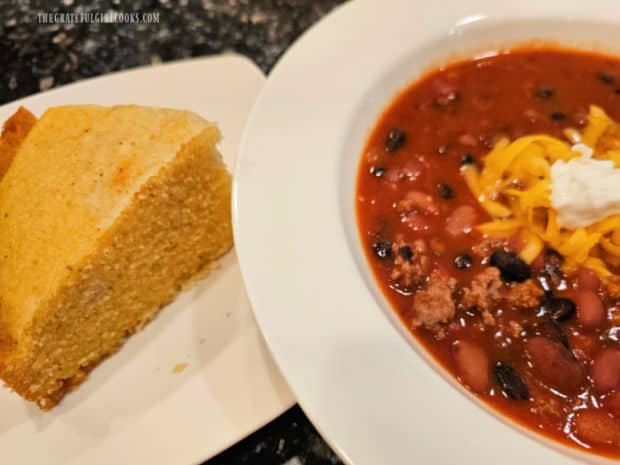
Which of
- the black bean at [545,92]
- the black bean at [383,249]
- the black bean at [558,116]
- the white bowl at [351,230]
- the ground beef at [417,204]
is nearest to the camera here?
the white bowl at [351,230]

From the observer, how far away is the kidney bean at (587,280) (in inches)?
98.2

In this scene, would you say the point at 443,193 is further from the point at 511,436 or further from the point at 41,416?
the point at 41,416

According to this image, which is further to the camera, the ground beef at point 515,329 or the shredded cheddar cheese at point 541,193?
the shredded cheddar cheese at point 541,193

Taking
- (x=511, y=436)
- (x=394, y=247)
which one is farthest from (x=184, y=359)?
(x=511, y=436)

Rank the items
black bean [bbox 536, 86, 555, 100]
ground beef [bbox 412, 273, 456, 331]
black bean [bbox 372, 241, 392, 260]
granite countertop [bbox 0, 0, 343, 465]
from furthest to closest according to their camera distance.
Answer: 1. granite countertop [bbox 0, 0, 343, 465]
2. black bean [bbox 536, 86, 555, 100]
3. black bean [bbox 372, 241, 392, 260]
4. ground beef [bbox 412, 273, 456, 331]

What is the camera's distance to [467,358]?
7.57 ft

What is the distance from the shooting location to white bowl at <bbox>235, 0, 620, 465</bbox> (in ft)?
6.55

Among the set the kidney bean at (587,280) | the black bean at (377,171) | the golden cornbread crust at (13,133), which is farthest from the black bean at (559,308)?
the golden cornbread crust at (13,133)

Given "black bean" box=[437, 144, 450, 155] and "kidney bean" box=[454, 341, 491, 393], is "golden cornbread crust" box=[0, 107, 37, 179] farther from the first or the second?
"kidney bean" box=[454, 341, 491, 393]

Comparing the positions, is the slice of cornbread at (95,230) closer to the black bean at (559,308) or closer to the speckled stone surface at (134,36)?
the speckled stone surface at (134,36)

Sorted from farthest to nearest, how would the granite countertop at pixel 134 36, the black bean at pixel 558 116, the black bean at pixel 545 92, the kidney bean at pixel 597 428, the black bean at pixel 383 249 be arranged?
the granite countertop at pixel 134 36
the black bean at pixel 545 92
the black bean at pixel 558 116
the black bean at pixel 383 249
the kidney bean at pixel 597 428

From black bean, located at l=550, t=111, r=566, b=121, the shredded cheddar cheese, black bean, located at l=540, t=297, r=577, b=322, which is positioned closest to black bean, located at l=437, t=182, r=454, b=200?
the shredded cheddar cheese

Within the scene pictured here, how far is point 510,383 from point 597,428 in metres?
0.31

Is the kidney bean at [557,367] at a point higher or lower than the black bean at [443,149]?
lower
